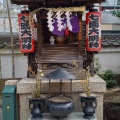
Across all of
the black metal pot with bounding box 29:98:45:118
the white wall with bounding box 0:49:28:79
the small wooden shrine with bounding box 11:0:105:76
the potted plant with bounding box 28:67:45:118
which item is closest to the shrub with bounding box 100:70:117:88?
the white wall with bounding box 0:49:28:79

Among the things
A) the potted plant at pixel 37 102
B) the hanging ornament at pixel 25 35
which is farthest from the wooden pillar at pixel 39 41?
the potted plant at pixel 37 102

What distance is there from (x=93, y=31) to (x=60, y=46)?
0.96m

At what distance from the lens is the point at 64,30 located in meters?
6.55

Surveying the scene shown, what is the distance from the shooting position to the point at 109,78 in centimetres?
1118

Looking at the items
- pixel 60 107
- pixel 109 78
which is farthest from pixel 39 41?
pixel 109 78

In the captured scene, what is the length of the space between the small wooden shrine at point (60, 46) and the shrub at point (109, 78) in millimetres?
4059

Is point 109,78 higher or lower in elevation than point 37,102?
lower

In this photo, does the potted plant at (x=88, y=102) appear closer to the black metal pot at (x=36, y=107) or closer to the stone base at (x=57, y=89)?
the stone base at (x=57, y=89)

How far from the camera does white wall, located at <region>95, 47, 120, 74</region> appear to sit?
11.6 m

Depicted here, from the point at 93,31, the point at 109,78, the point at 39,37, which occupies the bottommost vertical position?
the point at 109,78

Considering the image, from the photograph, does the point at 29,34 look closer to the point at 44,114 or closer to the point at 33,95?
the point at 33,95

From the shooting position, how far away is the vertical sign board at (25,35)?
22.0 ft

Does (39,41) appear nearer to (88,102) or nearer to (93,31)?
(93,31)

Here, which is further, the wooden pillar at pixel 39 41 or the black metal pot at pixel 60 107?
the wooden pillar at pixel 39 41
